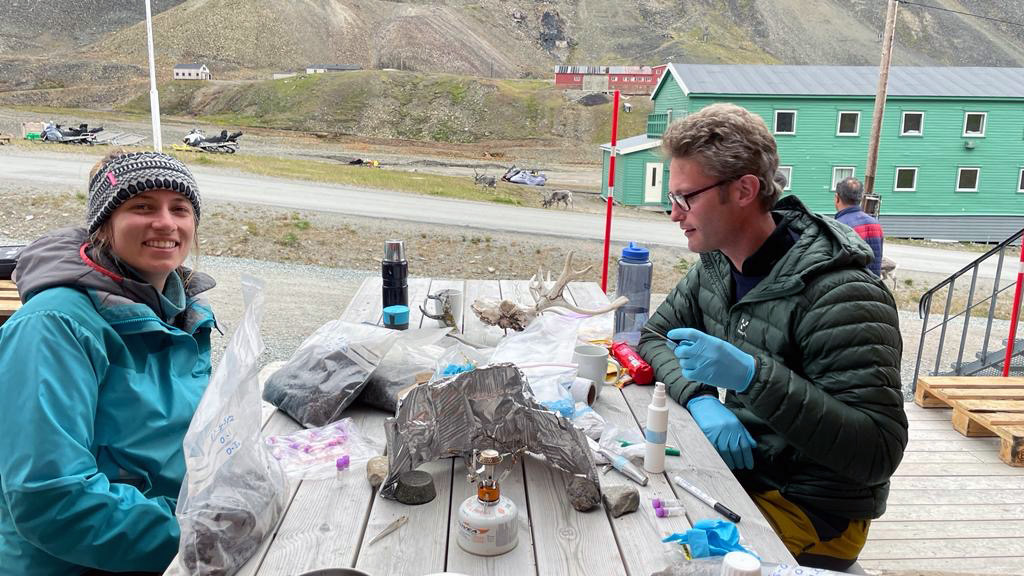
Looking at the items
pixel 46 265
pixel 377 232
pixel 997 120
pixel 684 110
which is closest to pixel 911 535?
pixel 46 265

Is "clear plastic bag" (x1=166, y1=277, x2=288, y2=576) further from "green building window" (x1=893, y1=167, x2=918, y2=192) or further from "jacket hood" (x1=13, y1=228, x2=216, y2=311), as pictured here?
"green building window" (x1=893, y1=167, x2=918, y2=192)

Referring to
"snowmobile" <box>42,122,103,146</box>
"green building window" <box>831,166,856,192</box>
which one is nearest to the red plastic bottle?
"green building window" <box>831,166,856,192</box>

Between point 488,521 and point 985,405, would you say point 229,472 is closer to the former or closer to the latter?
point 488,521

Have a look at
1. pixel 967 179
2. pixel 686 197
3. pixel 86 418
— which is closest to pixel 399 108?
pixel 967 179

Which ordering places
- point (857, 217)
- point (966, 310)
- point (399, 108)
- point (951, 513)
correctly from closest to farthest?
1. point (951, 513)
2. point (966, 310)
3. point (857, 217)
4. point (399, 108)

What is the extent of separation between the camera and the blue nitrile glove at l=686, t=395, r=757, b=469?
217cm

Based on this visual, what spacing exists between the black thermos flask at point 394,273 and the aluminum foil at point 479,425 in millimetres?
1385

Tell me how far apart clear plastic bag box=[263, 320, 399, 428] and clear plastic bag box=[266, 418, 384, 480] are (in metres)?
0.06

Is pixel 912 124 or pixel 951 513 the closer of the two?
pixel 951 513

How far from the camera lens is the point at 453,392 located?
1663 millimetres

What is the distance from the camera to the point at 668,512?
1628 mm

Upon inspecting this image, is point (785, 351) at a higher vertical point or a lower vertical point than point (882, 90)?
lower

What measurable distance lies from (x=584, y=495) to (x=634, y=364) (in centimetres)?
103

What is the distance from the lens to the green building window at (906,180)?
22.0 m
